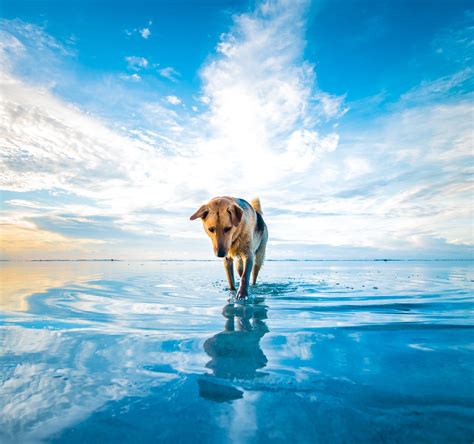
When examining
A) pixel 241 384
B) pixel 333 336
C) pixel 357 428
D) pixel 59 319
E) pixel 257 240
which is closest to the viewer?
pixel 357 428

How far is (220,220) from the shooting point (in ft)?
19.2

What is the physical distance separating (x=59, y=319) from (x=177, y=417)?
132 inches

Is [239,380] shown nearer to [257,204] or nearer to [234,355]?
[234,355]

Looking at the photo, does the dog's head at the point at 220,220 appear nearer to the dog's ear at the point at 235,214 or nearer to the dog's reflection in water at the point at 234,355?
the dog's ear at the point at 235,214

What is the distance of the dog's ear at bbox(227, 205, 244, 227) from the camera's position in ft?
19.6

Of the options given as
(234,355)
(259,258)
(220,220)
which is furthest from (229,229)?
(234,355)

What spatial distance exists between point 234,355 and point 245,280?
3.62 meters

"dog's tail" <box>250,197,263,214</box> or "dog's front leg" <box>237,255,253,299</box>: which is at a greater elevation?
"dog's tail" <box>250,197,263,214</box>

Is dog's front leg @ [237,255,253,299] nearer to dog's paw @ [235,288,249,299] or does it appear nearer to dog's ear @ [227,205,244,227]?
dog's paw @ [235,288,249,299]

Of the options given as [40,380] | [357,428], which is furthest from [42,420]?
[357,428]

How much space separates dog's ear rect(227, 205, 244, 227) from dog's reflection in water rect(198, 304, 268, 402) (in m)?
2.44

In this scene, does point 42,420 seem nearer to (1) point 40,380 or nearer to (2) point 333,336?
(1) point 40,380

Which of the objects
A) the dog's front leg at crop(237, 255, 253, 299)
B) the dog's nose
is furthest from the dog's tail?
the dog's nose

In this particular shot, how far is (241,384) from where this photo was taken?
182 centimetres
